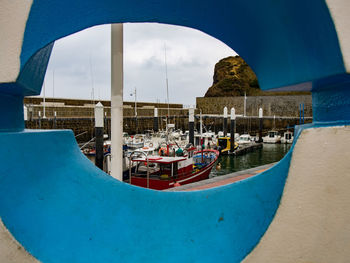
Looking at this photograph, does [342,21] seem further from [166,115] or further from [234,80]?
[234,80]

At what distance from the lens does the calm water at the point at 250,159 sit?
22.1 m

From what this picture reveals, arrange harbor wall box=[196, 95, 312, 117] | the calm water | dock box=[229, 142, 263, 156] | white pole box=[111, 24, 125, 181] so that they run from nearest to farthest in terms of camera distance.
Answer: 1. white pole box=[111, 24, 125, 181]
2. the calm water
3. dock box=[229, 142, 263, 156]
4. harbor wall box=[196, 95, 312, 117]

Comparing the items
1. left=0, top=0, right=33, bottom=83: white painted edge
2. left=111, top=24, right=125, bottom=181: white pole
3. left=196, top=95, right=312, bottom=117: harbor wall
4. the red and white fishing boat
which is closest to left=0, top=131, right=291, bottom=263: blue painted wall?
left=0, top=0, right=33, bottom=83: white painted edge

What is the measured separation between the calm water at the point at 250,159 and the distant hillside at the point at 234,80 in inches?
1136

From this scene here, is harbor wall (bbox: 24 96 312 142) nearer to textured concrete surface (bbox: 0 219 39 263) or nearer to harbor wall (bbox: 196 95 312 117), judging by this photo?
harbor wall (bbox: 196 95 312 117)

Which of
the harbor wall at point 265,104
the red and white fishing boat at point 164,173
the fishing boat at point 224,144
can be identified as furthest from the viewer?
the harbor wall at point 265,104

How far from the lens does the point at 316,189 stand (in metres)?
1.49

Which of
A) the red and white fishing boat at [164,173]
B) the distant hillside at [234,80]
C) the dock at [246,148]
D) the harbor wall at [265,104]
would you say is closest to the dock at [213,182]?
the red and white fishing boat at [164,173]

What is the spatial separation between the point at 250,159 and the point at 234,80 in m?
37.4

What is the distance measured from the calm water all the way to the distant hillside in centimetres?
2884

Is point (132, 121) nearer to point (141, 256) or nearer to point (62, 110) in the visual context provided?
point (62, 110)

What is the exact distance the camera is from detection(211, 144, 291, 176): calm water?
2214 cm

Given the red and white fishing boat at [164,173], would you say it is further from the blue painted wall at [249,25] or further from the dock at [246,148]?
the dock at [246,148]

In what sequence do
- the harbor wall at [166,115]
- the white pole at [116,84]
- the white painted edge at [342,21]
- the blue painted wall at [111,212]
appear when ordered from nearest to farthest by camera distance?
the white painted edge at [342,21] < the blue painted wall at [111,212] < the white pole at [116,84] < the harbor wall at [166,115]
